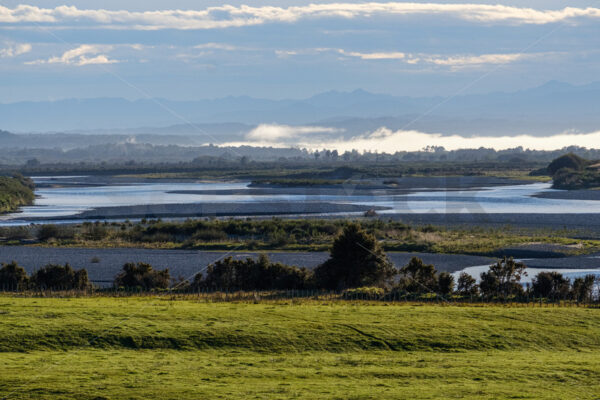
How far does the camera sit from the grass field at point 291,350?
18859 mm

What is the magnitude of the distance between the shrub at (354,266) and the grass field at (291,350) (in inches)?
256

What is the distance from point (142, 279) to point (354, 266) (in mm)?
9616

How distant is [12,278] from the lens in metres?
37.7

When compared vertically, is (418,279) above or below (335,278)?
above

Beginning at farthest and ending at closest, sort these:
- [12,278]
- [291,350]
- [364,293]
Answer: [12,278], [364,293], [291,350]

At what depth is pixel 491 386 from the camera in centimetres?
1919

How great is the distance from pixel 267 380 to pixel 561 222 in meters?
55.0

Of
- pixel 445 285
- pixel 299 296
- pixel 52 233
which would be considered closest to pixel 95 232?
pixel 52 233

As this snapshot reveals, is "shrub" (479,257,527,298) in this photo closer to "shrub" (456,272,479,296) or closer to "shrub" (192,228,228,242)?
"shrub" (456,272,479,296)

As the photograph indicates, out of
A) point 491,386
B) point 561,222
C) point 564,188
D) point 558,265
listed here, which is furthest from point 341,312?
point 564,188

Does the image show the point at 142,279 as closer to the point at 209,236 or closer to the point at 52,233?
the point at 209,236

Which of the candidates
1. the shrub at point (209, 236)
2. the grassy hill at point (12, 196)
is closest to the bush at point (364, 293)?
the shrub at point (209, 236)

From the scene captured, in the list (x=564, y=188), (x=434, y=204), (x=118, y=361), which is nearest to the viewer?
(x=118, y=361)

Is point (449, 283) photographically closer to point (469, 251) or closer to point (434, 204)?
point (469, 251)
